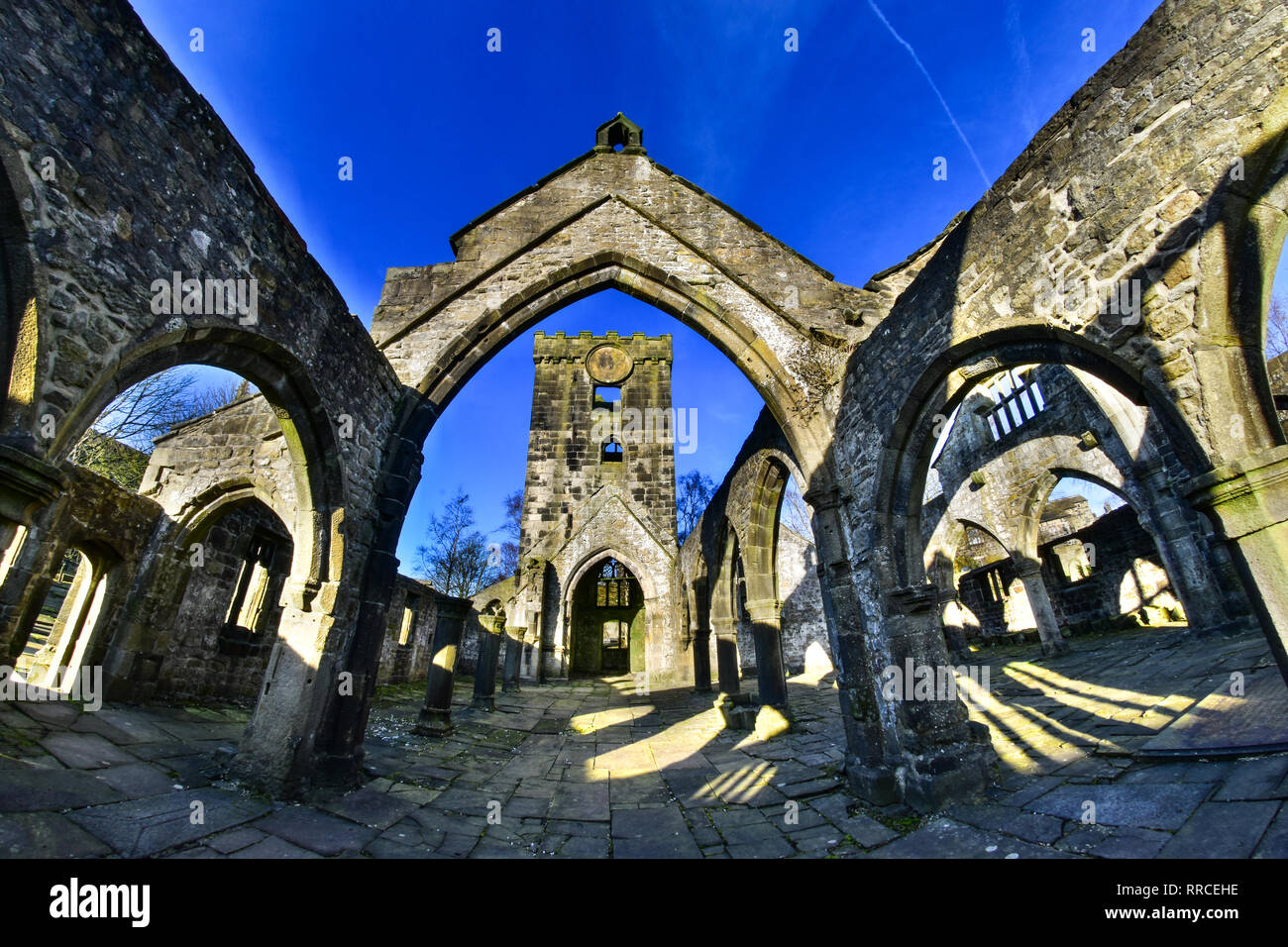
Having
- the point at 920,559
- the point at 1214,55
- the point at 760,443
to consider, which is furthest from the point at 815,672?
the point at 1214,55

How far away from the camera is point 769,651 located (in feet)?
26.0

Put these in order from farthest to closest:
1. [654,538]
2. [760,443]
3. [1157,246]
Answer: [654,538] < [760,443] < [1157,246]

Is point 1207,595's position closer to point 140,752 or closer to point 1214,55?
point 1214,55

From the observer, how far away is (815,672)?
52.2ft

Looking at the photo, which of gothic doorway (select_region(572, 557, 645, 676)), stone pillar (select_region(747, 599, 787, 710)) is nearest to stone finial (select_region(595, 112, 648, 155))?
stone pillar (select_region(747, 599, 787, 710))

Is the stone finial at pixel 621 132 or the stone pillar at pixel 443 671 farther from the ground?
the stone finial at pixel 621 132

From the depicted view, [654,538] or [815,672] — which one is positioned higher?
[654,538]

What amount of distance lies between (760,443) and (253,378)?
6487mm

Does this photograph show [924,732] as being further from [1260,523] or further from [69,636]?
[69,636]

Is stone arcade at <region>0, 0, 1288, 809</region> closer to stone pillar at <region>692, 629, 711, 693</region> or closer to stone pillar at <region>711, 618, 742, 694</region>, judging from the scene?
stone pillar at <region>711, 618, 742, 694</region>

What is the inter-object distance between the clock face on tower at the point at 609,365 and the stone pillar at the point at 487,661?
12.0 metres

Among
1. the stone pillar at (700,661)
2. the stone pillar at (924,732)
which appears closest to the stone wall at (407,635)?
the stone pillar at (700,661)

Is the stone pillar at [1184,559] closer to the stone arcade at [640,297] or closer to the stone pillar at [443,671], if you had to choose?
the stone arcade at [640,297]

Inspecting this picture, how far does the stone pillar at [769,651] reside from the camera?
7.73 m
